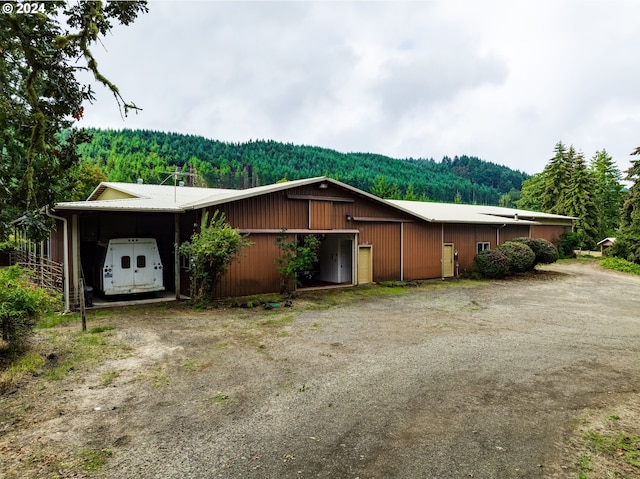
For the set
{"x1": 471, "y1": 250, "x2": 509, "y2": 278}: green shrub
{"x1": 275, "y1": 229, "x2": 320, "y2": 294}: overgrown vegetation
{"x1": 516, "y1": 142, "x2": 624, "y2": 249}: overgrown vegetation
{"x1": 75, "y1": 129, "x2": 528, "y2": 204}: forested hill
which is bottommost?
{"x1": 471, "y1": 250, "x2": 509, "y2": 278}: green shrub

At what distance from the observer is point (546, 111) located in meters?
22.9

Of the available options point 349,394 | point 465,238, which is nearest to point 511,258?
point 465,238

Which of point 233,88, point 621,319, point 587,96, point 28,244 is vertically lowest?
point 621,319

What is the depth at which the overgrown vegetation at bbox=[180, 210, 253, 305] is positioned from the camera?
11070 mm

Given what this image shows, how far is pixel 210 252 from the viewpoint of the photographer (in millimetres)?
10961

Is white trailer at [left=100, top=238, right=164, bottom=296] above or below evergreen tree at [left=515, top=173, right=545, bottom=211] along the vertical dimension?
below

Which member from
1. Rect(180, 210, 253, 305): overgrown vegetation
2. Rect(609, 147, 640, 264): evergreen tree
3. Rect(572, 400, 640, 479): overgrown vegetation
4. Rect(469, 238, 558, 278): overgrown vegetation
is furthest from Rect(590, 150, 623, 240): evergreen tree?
Rect(572, 400, 640, 479): overgrown vegetation

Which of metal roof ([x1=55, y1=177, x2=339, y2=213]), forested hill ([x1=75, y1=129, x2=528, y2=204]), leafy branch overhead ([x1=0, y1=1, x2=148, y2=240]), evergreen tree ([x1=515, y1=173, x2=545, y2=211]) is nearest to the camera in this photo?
leafy branch overhead ([x1=0, y1=1, x2=148, y2=240])

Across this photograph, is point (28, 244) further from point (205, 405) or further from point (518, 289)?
point (518, 289)

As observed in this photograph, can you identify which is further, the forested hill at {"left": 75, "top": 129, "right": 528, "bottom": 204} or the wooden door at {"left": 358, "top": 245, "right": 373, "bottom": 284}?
the forested hill at {"left": 75, "top": 129, "right": 528, "bottom": 204}

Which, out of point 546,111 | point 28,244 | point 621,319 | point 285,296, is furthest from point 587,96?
point 28,244

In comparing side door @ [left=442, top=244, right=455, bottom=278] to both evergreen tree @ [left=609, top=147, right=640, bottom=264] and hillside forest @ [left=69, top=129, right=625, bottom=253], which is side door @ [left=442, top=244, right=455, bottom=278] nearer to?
hillside forest @ [left=69, top=129, right=625, bottom=253]

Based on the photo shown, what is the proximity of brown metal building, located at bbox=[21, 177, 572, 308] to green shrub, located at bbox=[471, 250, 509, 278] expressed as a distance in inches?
38.6

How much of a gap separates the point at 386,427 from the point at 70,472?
3.11 metres
